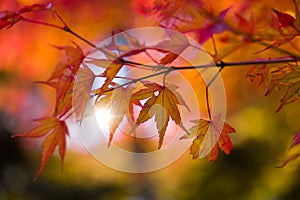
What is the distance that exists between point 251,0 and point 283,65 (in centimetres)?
42

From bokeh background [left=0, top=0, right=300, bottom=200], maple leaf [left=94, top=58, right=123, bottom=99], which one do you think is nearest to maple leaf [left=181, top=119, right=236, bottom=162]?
maple leaf [left=94, top=58, right=123, bottom=99]

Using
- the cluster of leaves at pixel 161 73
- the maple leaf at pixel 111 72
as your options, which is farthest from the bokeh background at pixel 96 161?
the maple leaf at pixel 111 72

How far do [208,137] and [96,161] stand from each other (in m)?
2.37

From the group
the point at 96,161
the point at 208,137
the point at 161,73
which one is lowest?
the point at 96,161

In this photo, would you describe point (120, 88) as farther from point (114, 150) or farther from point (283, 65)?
point (114, 150)

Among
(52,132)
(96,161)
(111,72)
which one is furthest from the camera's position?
(96,161)

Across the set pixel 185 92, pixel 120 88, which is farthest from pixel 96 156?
pixel 120 88

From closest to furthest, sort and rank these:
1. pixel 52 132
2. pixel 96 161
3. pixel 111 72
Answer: pixel 111 72
pixel 52 132
pixel 96 161

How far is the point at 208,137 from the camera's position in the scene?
2.16 feet

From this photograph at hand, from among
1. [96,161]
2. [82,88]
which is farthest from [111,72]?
[96,161]

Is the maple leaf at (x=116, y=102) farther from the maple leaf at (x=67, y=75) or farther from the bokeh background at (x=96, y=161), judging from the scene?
the bokeh background at (x=96, y=161)

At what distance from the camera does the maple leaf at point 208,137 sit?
0.64 meters

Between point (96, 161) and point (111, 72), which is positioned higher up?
point (111, 72)

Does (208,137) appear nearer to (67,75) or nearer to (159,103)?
(159,103)
